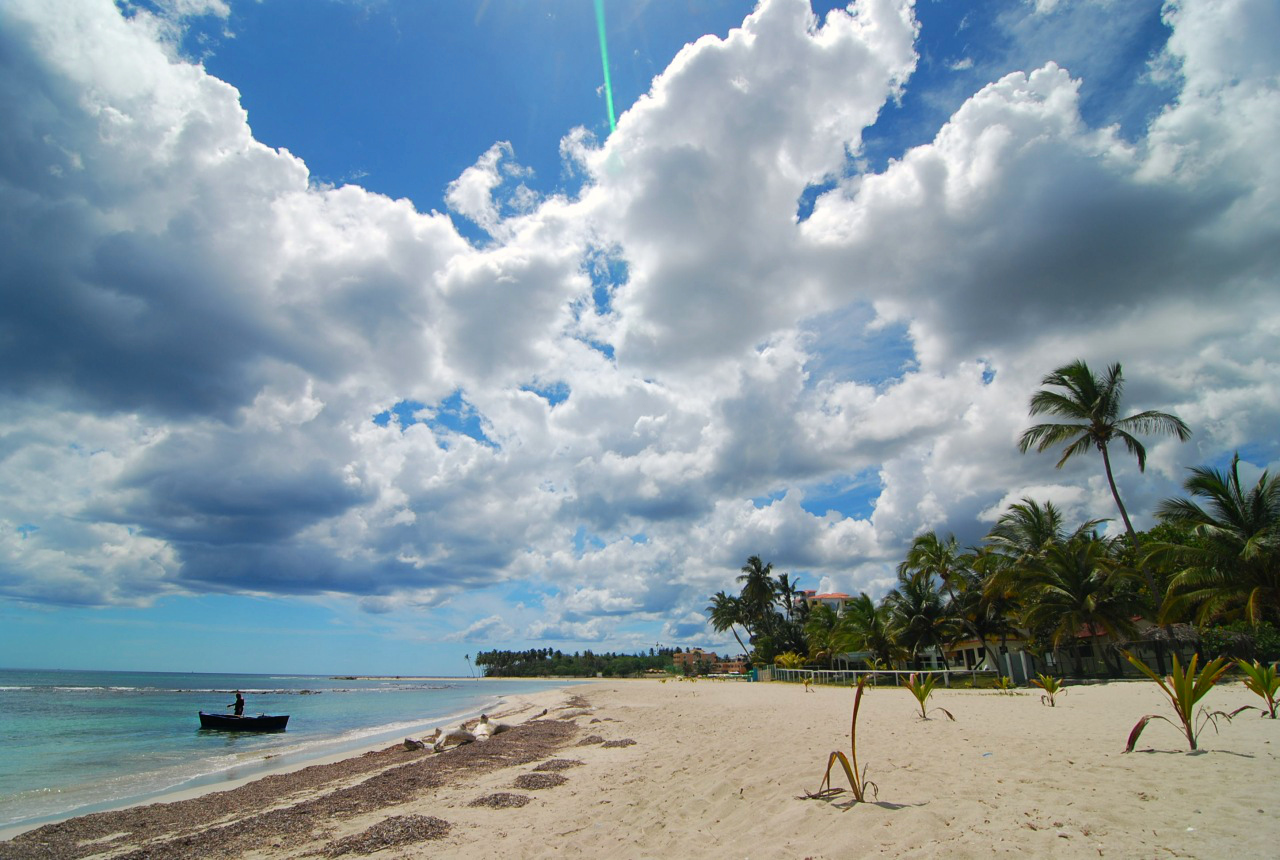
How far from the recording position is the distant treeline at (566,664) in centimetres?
13075

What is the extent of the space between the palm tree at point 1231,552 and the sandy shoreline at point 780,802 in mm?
9234

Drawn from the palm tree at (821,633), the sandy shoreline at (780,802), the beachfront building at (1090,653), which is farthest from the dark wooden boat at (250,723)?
the palm tree at (821,633)

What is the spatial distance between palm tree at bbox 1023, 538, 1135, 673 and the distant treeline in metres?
105

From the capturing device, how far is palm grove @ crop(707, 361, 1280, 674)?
746 inches

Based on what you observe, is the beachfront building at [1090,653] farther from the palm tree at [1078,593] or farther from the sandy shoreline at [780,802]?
the sandy shoreline at [780,802]

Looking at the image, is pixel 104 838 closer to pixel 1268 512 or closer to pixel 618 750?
pixel 618 750

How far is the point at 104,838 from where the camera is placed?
821cm

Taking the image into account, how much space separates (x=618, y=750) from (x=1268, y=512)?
68.5ft

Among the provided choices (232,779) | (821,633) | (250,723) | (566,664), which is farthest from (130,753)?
(566,664)

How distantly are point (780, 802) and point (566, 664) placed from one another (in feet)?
488

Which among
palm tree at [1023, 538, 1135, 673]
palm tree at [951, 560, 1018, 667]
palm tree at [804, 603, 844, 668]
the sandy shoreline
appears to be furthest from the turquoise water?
palm tree at [804, 603, 844, 668]

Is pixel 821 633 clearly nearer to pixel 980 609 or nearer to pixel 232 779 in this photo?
pixel 980 609

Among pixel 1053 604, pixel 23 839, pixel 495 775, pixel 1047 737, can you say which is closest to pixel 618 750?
pixel 495 775

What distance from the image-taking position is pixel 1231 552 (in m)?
18.7
